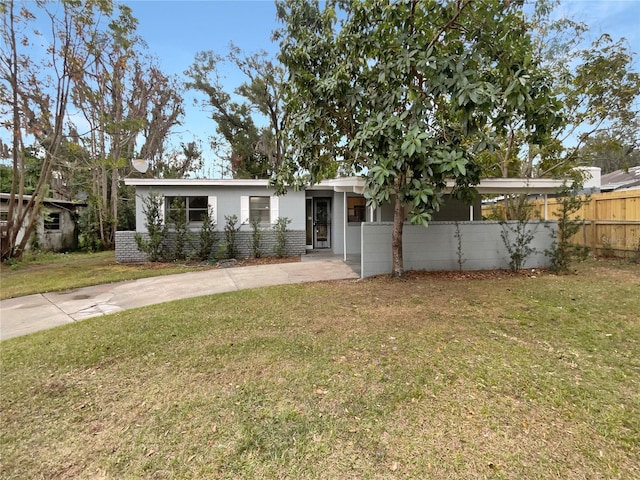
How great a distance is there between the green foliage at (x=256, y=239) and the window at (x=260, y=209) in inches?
9.9

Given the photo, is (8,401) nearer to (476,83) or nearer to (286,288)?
(286,288)

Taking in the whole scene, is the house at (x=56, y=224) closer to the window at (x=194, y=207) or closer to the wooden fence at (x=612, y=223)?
the window at (x=194, y=207)

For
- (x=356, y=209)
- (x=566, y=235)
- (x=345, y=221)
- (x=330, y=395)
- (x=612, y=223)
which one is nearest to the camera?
(x=330, y=395)

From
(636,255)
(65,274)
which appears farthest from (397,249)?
(65,274)

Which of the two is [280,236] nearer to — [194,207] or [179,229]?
[194,207]

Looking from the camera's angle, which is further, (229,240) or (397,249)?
(229,240)

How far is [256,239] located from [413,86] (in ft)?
22.8

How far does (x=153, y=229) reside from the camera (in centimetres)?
1012

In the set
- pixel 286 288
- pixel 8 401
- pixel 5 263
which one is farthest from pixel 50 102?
pixel 8 401

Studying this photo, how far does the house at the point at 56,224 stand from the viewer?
13.2m

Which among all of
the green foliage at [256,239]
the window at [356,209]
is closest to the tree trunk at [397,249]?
the window at [356,209]

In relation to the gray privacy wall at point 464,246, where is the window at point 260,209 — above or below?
above

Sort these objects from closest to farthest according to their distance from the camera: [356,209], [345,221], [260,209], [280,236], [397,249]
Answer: [397,249] < [345,221] < [280,236] < [260,209] < [356,209]

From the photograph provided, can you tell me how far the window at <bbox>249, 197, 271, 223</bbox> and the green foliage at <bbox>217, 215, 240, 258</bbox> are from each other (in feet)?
1.96
